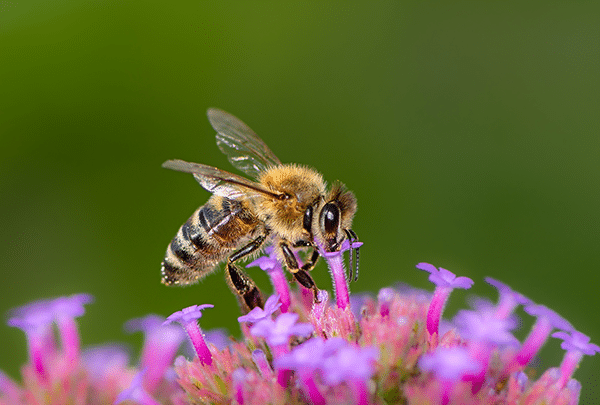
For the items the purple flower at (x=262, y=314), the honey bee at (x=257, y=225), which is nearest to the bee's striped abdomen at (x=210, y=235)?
the honey bee at (x=257, y=225)

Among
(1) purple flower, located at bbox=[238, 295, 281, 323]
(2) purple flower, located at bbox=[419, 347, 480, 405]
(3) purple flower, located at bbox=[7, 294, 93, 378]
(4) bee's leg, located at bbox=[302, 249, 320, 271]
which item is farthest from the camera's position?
(3) purple flower, located at bbox=[7, 294, 93, 378]

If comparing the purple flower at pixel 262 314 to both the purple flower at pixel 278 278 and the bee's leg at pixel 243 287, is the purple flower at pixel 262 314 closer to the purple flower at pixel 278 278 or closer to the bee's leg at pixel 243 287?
the purple flower at pixel 278 278

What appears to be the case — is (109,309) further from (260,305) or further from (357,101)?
(357,101)

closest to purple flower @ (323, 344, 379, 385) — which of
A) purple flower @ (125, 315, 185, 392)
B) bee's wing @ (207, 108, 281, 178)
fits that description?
purple flower @ (125, 315, 185, 392)

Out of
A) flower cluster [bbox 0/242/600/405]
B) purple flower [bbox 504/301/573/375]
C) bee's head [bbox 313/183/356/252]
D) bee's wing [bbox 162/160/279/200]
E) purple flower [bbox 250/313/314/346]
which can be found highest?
bee's wing [bbox 162/160/279/200]

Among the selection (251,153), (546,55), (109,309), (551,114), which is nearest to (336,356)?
(251,153)

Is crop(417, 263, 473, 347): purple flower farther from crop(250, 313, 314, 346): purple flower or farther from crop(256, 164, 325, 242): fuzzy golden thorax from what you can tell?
crop(256, 164, 325, 242): fuzzy golden thorax

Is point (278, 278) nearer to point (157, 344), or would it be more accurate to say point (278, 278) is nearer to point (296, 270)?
→ point (296, 270)

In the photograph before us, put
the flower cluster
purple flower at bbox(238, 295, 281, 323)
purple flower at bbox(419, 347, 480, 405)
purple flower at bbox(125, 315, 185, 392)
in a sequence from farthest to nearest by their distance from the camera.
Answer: purple flower at bbox(125, 315, 185, 392)
purple flower at bbox(238, 295, 281, 323)
the flower cluster
purple flower at bbox(419, 347, 480, 405)
